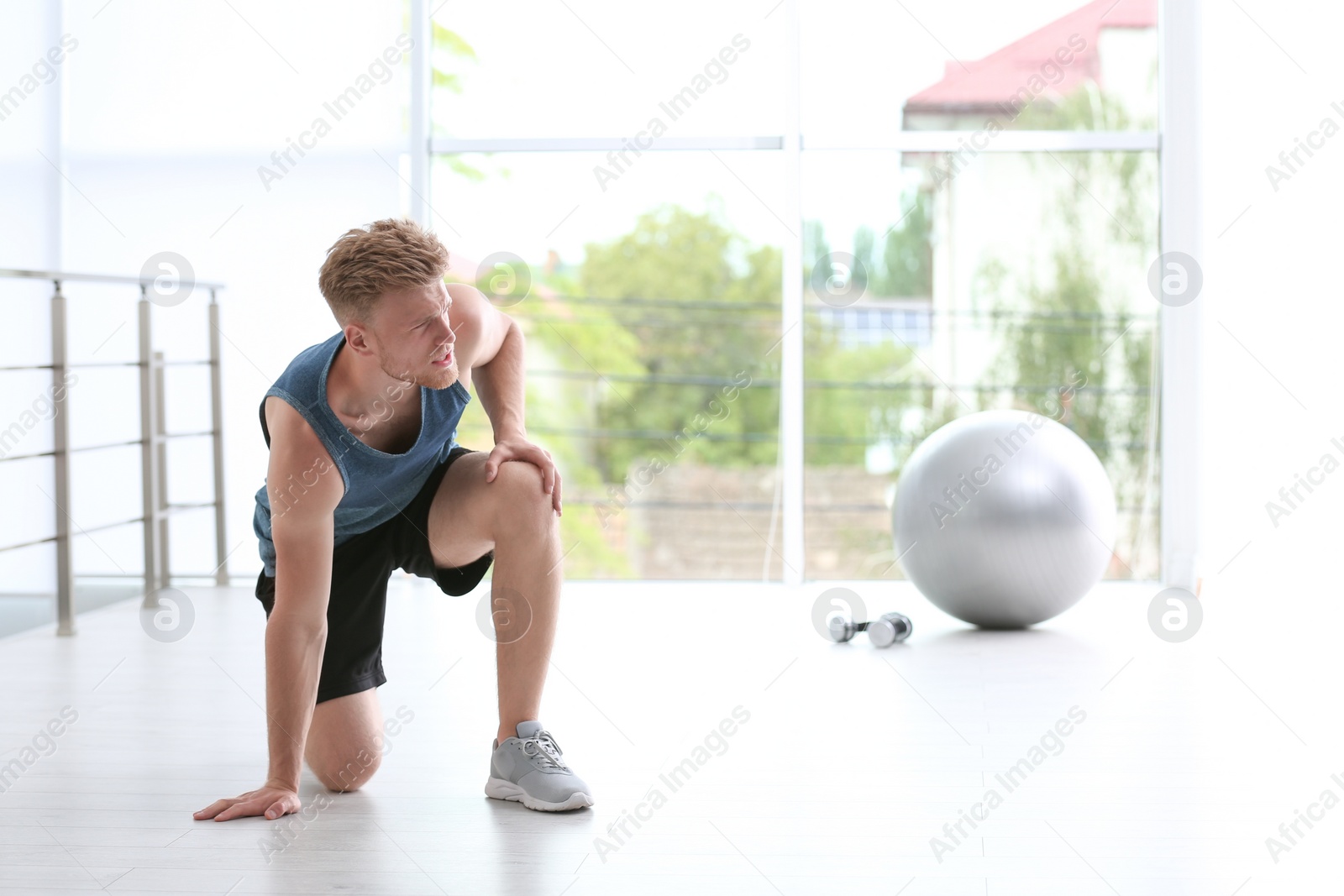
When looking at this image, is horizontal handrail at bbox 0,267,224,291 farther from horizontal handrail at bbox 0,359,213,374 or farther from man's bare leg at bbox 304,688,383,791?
man's bare leg at bbox 304,688,383,791

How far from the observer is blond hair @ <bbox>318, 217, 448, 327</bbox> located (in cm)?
156

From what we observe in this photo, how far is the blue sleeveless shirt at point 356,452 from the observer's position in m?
1.62

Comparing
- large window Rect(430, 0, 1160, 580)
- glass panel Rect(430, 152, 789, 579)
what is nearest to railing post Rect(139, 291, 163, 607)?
large window Rect(430, 0, 1160, 580)

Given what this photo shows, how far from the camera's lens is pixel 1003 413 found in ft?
10.2

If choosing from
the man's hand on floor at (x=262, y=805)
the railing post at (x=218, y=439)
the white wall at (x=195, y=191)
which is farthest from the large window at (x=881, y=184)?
the man's hand on floor at (x=262, y=805)

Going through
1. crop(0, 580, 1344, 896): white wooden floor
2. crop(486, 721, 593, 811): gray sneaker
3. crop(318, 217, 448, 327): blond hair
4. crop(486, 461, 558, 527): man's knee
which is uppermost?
crop(318, 217, 448, 327): blond hair

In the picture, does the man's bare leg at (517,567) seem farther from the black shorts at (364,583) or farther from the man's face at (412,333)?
the man's face at (412,333)

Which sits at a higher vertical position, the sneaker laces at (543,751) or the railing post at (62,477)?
the railing post at (62,477)

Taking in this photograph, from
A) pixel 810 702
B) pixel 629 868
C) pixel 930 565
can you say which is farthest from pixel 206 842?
pixel 930 565

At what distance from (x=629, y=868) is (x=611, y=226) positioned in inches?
318

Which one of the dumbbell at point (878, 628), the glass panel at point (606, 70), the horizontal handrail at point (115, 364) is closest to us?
the dumbbell at point (878, 628)

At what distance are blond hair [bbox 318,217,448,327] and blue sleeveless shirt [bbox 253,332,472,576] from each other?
11 centimetres

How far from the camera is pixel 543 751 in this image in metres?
1.78

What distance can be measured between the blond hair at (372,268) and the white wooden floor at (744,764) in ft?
2.27
